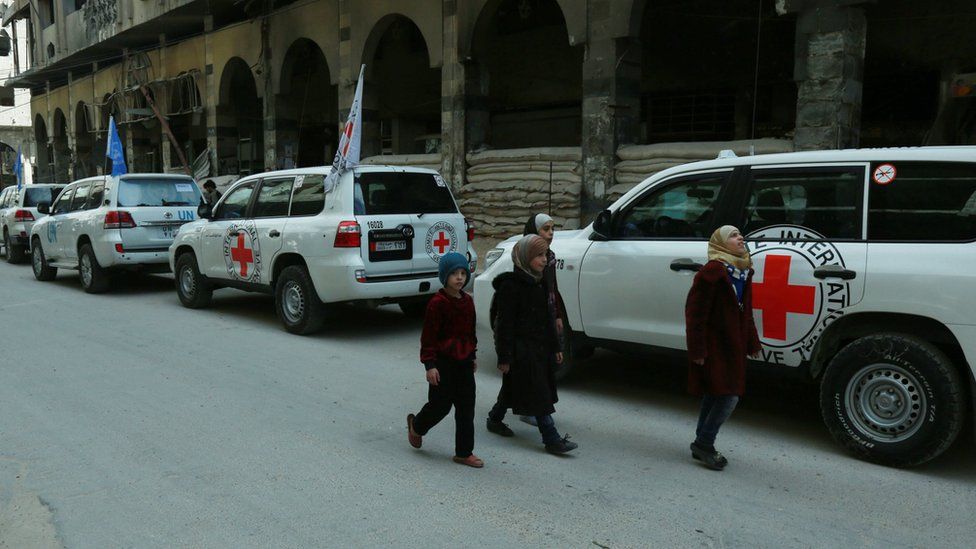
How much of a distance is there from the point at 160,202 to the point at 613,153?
301 inches

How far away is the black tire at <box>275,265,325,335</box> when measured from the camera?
8.08m

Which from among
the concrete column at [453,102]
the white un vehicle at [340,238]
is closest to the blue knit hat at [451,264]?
the white un vehicle at [340,238]

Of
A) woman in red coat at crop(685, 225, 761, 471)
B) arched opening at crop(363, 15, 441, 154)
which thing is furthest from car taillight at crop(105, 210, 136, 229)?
arched opening at crop(363, 15, 441, 154)

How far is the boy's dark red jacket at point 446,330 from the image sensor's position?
4348 mm

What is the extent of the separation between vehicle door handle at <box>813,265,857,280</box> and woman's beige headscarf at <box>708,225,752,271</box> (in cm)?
57

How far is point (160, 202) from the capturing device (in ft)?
38.4

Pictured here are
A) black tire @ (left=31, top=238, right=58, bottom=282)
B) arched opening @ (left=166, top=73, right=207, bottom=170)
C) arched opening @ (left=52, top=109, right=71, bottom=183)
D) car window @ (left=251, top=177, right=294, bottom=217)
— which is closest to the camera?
car window @ (left=251, top=177, right=294, bottom=217)

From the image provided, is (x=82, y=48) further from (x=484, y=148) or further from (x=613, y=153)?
(x=613, y=153)

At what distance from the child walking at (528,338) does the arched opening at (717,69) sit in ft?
39.2

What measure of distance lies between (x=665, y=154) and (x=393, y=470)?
9221mm

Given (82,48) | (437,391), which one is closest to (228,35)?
(82,48)

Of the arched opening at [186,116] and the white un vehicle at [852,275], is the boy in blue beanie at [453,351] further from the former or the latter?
the arched opening at [186,116]

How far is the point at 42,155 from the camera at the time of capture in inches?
1729

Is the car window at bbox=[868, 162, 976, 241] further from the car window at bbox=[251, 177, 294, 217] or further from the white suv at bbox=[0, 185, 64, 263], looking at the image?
the white suv at bbox=[0, 185, 64, 263]
